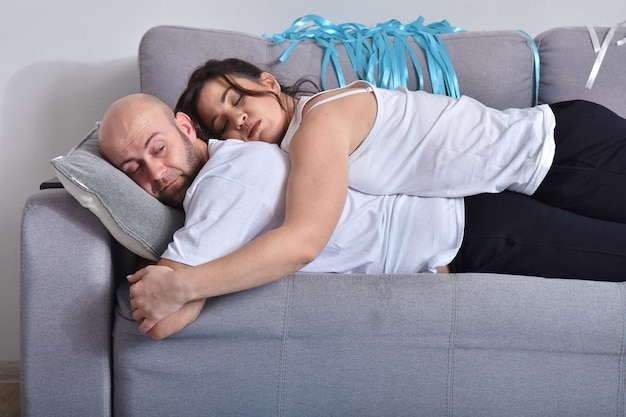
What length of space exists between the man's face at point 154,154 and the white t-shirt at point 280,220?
2.8 inches

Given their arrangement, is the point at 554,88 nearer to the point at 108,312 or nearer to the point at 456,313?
the point at 456,313

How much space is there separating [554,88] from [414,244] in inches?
Result: 36.4

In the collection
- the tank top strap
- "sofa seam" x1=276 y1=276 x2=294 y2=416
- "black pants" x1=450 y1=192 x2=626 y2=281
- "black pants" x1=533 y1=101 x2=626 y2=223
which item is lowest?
"sofa seam" x1=276 y1=276 x2=294 y2=416

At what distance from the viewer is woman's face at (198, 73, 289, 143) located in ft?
5.95

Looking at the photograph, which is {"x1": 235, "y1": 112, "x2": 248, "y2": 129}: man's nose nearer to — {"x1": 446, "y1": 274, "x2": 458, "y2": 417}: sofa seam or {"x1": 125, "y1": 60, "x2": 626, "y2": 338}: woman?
{"x1": 125, "y1": 60, "x2": 626, "y2": 338}: woman

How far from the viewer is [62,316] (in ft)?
4.85

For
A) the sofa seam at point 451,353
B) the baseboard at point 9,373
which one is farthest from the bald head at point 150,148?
the baseboard at point 9,373

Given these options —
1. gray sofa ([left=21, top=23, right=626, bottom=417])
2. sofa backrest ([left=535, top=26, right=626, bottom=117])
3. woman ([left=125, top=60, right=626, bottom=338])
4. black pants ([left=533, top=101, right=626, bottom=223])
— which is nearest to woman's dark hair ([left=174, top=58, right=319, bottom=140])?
woman ([left=125, top=60, right=626, bottom=338])

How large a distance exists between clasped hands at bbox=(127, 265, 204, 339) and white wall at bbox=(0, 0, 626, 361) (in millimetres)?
1202

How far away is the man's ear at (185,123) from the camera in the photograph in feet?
5.80

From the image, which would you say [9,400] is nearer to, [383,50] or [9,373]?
[9,373]

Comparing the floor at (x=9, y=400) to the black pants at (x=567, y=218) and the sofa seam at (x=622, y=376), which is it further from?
the sofa seam at (x=622, y=376)

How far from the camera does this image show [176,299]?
137cm

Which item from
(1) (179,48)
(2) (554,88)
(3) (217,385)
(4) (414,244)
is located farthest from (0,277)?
(2) (554,88)
